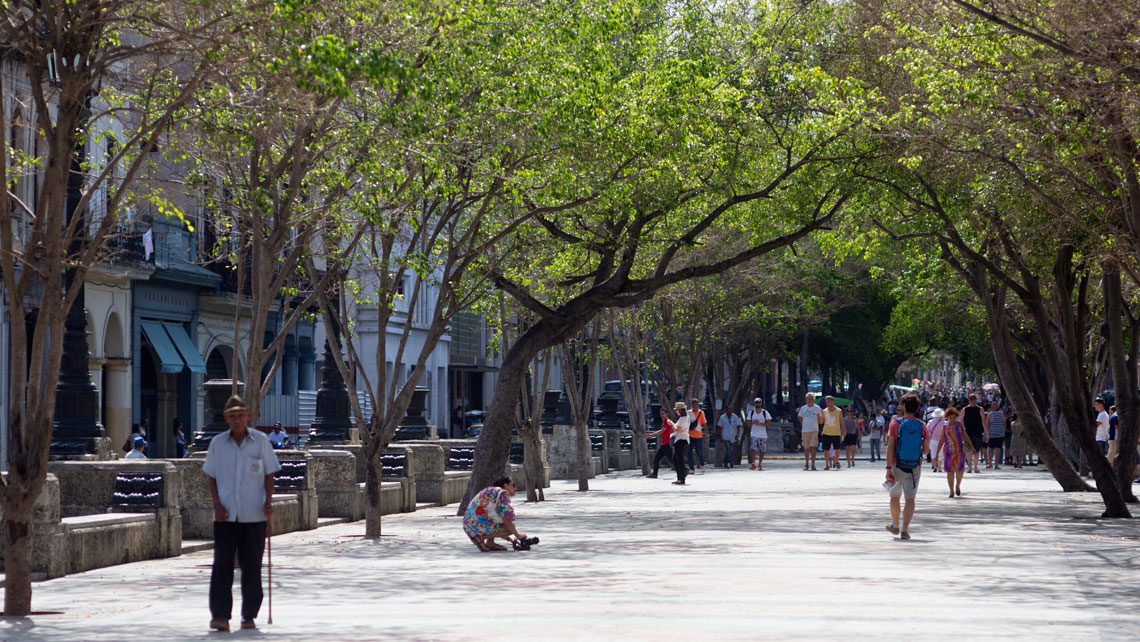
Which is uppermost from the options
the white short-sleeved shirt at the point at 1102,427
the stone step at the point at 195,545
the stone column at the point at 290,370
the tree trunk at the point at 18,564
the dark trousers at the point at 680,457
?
the stone column at the point at 290,370

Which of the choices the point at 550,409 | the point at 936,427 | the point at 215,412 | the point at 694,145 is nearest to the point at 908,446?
the point at 694,145

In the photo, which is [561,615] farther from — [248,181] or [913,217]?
[913,217]

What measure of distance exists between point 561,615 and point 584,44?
9565mm

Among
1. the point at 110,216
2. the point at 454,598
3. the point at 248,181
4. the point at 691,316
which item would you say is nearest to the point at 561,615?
the point at 454,598

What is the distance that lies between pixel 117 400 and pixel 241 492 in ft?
93.7

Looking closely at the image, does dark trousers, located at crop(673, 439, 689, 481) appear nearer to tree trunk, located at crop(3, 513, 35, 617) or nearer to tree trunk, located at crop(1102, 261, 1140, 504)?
tree trunk, located at crop(1102, 261, 1140, 504)

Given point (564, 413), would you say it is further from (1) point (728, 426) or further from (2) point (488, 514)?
(2) point (488, 514)

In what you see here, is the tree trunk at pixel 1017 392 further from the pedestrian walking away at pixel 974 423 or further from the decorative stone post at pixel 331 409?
the decorative stone post at pixel 331 409

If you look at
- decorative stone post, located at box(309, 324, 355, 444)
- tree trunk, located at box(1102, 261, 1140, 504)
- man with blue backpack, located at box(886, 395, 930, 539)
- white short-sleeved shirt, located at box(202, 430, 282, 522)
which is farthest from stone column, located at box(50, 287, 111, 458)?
tree trunk, located at box(1102, 261, 1140, 504)

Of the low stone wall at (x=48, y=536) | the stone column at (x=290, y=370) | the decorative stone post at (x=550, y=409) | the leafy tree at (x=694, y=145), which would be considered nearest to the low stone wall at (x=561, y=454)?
the decorative stone post at (x=550, y=409)

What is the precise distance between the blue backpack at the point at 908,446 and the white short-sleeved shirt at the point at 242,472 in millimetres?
8882

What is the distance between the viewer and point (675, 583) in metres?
12.5

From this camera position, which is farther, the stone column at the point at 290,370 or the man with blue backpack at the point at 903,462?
the stone column at the point at 290,370

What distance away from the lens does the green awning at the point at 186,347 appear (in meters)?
40.2
